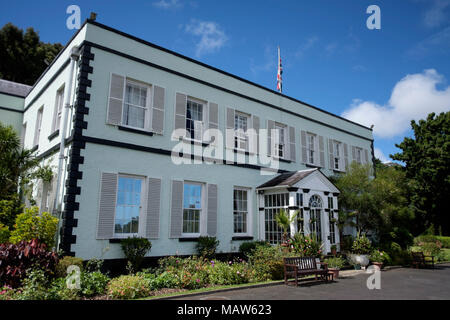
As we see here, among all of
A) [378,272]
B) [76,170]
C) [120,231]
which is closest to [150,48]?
[76,170]

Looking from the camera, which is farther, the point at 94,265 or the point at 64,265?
the point at 94,265

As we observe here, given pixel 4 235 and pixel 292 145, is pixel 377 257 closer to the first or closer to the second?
pixel 292 145

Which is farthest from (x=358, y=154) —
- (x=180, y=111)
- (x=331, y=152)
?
(x=180, y=111)

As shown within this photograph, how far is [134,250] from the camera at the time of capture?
32.6 ft

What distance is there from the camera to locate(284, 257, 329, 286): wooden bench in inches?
392

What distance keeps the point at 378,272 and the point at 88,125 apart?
1226 cm

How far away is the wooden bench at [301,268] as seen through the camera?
9.95 metres

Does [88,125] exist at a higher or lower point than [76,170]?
higher

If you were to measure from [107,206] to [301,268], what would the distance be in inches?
261

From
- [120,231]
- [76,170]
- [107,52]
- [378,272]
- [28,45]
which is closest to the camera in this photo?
[76,170]

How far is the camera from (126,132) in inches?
432
